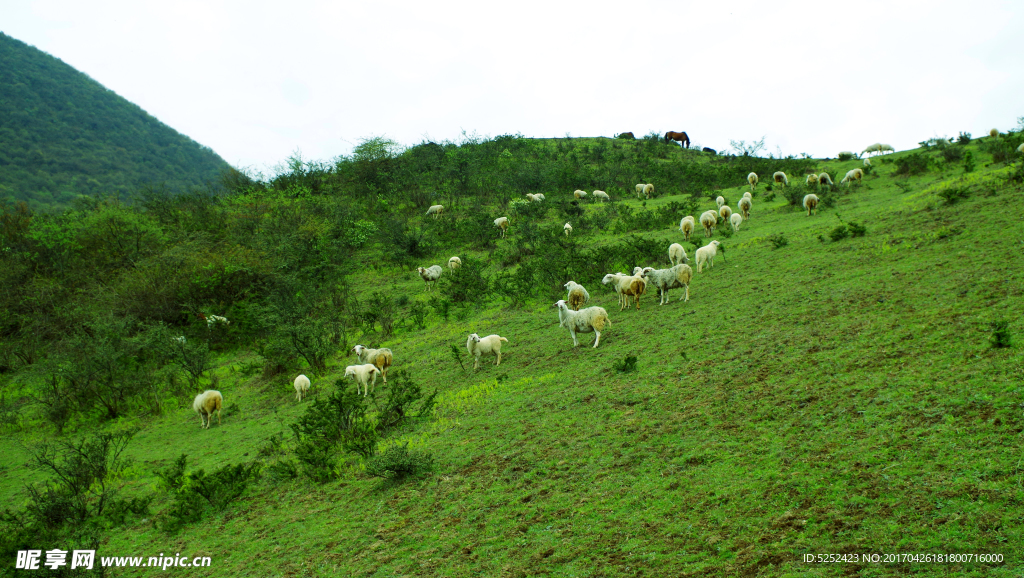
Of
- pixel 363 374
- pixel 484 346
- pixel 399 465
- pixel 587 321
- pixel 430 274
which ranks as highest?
pixel 430 274

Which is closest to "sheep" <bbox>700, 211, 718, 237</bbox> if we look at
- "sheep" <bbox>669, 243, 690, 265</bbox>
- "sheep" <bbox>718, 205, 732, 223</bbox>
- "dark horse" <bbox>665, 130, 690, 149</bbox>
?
"sheep" <bbox>718, 205, 732, 223</bbox>

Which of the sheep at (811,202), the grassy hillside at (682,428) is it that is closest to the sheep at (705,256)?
the grassy hillside at (682,428)

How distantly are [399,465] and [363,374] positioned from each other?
5.72m

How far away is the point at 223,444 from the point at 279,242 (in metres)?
15.4

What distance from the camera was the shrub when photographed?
266 inches

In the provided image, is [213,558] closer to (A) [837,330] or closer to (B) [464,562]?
(B) [464,562]

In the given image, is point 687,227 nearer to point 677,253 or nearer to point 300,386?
point 677,253

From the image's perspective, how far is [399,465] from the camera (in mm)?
6785

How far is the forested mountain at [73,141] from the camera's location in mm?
49938

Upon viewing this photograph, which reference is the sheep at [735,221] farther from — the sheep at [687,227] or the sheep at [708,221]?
the sheep at [687,227]

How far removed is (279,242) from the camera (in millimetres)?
24203

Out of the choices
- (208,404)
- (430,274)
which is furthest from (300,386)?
(430,274)

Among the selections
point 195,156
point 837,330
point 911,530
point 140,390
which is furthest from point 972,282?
point 195,156

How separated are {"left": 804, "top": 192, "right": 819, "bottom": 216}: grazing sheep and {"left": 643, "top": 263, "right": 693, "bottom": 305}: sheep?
10.7m
